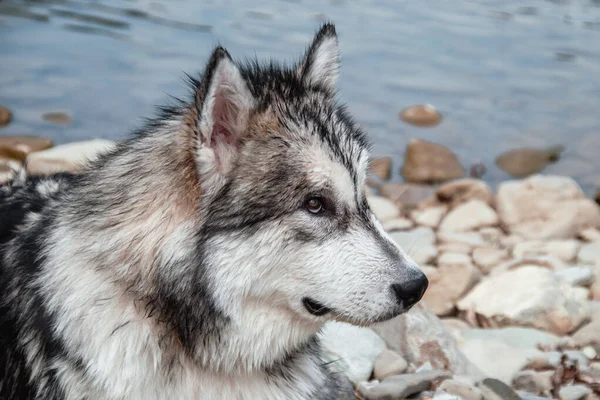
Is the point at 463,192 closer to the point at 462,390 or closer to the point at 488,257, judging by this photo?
the point at 488,257

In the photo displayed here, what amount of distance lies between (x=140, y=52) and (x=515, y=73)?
7.35 m

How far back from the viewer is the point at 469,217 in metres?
10.2

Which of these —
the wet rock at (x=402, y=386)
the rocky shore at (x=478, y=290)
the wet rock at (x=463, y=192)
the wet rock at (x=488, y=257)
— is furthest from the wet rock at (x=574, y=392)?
the wet rock at (x=463, y=192)

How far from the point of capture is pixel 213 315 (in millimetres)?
3619

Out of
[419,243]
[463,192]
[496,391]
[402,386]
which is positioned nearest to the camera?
[402,386]

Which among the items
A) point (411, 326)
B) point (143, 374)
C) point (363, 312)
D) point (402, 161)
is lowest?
point (402, 161)

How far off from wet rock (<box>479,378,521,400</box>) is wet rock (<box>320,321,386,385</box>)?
759 mm

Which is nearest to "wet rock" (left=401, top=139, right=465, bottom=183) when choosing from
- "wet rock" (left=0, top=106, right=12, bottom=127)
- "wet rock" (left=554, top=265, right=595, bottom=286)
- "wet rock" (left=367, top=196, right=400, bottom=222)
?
"wet rock" (left=367, top=196, right=400, bottom=222)

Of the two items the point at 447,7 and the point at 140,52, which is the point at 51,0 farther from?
the point at 447,7

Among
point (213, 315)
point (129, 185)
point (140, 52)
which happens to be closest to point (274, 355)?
point (213, 315)

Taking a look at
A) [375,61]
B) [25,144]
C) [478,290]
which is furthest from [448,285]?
[375,61]

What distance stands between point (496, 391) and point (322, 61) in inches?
95.8

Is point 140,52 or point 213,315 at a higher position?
point 213,315

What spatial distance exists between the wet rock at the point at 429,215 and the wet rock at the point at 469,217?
117mm
